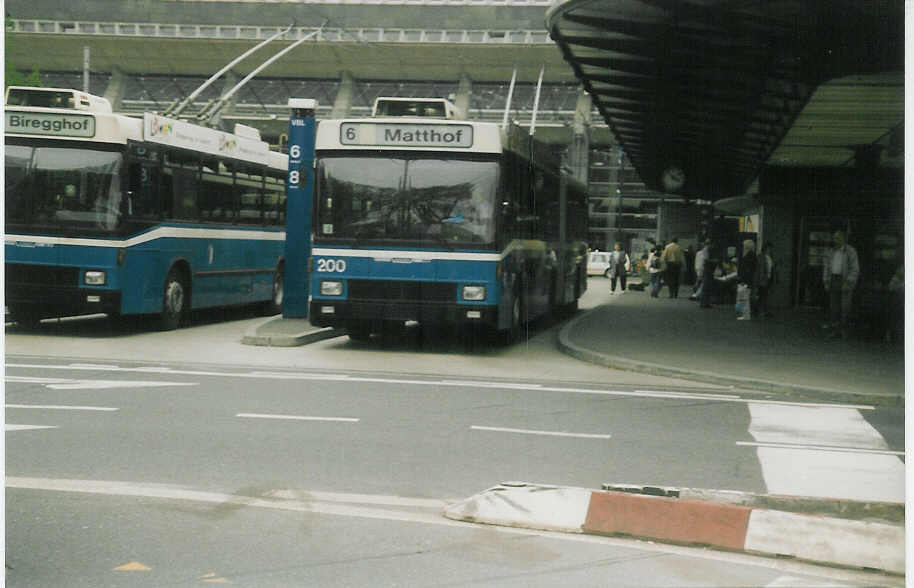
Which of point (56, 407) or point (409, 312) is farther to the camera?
point (409, 312)

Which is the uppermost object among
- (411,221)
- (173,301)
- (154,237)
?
(411,221)

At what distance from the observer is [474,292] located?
1592 centimetres

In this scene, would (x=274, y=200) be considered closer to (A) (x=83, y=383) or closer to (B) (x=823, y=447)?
(A) (x=83, y=383)

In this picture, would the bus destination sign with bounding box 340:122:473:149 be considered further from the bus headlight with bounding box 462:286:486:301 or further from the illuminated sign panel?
the illuminated sign panel

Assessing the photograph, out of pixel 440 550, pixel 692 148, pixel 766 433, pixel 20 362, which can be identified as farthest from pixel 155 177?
pixel 692 148

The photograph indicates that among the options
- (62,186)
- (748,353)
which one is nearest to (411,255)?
(62,186)

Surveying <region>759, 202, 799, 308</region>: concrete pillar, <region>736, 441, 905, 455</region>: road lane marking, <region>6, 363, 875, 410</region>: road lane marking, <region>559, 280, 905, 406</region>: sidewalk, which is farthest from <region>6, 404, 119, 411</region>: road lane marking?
<region>759, 202, 799, 308</region>: concrete pillar

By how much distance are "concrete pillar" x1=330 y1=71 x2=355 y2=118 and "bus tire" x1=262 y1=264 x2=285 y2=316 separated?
10.0ft

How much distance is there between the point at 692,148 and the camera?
29.2 m

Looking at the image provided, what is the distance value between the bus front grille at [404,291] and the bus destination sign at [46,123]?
13.7 ft

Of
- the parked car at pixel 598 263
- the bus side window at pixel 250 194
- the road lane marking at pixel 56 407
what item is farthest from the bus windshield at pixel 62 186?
the parked car at pixel 598 263

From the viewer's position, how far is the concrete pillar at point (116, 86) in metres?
20.6

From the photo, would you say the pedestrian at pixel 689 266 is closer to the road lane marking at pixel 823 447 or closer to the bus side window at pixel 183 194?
the bus side window at pixel 183 194

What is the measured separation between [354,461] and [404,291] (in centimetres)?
791
